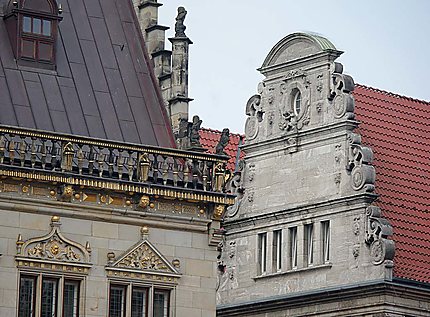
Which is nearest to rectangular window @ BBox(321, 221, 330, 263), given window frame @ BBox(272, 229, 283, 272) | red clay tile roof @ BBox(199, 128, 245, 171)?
window frame @ BBox(272, 229, 283, 272)

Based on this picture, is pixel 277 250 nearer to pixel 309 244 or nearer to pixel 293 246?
pixel 293 246

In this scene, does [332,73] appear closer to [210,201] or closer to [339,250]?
[339,250]

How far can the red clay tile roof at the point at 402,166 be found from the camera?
5569cm

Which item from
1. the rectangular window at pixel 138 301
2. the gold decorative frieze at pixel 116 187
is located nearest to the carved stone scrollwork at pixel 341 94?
the gold decorative frieze at pixel 116 187

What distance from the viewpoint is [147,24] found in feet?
Answer: 155

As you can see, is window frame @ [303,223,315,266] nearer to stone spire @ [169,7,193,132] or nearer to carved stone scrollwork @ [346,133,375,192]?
carved stone scrollwork @ [346,133,375,192]

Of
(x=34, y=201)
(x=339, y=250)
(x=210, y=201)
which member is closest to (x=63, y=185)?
(x=34, y=201)

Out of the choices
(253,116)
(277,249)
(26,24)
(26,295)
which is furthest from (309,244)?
(26,295)

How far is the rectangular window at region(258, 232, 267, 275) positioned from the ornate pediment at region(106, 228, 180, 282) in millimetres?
14122

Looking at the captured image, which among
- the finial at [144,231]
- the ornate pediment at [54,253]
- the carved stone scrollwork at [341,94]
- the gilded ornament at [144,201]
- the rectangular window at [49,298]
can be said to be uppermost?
the carved stone scrollwork at [341,94]

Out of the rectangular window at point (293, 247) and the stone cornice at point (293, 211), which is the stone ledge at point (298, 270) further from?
the stone cornice at point (293, 211)

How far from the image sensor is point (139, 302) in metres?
44.1

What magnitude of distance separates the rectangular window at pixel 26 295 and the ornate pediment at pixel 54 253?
316 mm

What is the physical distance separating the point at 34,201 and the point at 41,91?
2.92m
